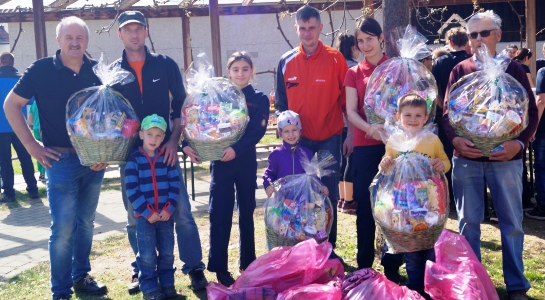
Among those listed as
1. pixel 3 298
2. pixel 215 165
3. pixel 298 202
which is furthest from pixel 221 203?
pixel 3 298

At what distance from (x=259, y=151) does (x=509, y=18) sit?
7.04 meters

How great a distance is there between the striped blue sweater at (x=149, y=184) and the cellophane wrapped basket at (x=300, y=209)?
729 millimetres

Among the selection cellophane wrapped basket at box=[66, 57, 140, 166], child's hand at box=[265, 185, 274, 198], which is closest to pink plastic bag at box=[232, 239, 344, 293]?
child's hand at box=[265, 185, 274, 198]

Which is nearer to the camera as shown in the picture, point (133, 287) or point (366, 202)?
point (366, 202)

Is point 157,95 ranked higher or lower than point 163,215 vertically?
higher

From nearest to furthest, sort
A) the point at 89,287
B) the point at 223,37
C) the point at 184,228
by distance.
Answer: the point at 184,228 < the point at 89,287 < the point at 223,37

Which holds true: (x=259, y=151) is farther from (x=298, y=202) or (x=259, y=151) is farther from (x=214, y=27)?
(x=298, y=202)

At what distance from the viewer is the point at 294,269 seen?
147 inches

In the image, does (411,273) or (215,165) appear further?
(215,165)

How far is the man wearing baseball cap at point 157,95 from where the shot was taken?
444cm

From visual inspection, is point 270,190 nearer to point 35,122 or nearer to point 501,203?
point 501,203

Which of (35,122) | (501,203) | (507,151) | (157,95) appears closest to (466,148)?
(507,151)

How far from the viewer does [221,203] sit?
179 inches

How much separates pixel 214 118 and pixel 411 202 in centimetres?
151
